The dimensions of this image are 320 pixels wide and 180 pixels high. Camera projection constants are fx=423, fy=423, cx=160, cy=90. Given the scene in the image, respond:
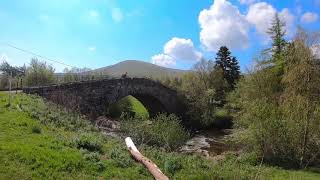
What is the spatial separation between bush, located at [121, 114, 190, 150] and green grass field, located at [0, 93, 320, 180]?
586 centimetres

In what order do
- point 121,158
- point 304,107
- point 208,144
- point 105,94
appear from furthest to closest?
point 105,94 → point 208,144 → point 304,107 → point 121,158

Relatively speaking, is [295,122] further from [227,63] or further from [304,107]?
[227,63]

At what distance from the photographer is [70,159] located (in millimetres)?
16266

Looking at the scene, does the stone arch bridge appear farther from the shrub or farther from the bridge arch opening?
the shrub

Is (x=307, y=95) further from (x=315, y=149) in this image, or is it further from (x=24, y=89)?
(x=24, y=89)

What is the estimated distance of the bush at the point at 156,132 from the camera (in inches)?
1113

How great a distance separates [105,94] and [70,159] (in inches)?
1352

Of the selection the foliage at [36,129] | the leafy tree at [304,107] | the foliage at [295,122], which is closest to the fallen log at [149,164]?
the foliage at [36,129]

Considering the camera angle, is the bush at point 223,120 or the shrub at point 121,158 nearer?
the shrub at point 121,158

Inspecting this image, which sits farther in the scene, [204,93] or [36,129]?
[204,93]

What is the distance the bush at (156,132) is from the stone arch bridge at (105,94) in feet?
34.3

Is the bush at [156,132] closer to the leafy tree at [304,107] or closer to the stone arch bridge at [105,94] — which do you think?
the leafy tree at [304,107]

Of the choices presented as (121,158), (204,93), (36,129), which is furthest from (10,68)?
(121,158)

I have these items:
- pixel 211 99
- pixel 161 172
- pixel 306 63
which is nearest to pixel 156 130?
pixel 306 63
